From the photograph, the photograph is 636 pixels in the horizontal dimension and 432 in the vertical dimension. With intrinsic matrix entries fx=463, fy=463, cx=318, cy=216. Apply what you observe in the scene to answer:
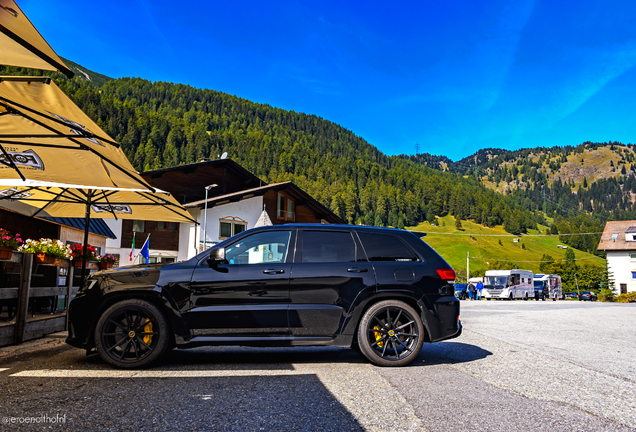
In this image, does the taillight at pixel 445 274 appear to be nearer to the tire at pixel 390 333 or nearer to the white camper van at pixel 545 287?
the tire at pixel 390 333

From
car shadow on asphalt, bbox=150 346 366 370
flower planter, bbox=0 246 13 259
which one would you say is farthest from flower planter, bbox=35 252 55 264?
car shadow on asphalt, bbox=150 346 366 370

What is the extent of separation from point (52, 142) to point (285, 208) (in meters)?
37.9

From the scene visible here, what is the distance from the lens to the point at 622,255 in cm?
6334

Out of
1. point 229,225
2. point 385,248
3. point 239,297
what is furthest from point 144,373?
point 229,225

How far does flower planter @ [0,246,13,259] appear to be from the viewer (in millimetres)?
6383

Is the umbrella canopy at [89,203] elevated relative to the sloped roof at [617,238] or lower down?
lower down

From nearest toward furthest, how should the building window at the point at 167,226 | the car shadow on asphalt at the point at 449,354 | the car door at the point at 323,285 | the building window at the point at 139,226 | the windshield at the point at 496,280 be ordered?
1. the car door at the point at 323,285
2. the car shadow on asphalt at the point at 449,354
3. the building window at the point at 139,226
4. the building window at the point at 167,226
5. the windshield at the point at 496,280

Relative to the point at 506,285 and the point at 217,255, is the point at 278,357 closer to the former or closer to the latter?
the point at 217,255

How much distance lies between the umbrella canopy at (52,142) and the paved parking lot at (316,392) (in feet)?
9.40

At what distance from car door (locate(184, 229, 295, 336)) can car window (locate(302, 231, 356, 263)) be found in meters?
0.34

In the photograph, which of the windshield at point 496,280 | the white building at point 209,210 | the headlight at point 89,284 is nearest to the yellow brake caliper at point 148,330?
the headlight at point 89,284

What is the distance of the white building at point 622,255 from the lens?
2438 inches

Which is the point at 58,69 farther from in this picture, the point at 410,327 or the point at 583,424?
the point at 583,424

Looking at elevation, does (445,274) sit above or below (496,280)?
above
